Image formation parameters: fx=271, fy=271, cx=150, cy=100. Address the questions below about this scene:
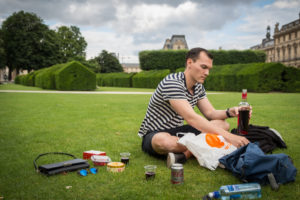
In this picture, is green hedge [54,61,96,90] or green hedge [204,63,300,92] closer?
green hedge [204,63,300,92]

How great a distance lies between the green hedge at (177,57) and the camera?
136 feet

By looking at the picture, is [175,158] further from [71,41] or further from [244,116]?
[71,41]

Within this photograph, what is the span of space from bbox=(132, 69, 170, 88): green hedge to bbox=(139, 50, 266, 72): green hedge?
22.7ft

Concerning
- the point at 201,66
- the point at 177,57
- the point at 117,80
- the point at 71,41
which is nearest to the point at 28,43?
the point at 71,41

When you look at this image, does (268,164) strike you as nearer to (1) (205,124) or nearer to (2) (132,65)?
(1) (205,124)

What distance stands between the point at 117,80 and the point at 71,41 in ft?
107

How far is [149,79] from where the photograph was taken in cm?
3312

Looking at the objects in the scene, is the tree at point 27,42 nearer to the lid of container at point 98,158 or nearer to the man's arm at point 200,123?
the lid of container at point 98,158

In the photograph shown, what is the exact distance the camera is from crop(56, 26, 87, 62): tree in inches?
2589

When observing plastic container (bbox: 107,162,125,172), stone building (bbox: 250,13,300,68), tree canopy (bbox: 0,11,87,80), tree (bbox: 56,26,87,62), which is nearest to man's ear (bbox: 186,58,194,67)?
plastic container (bbox: 107,162,125,172)

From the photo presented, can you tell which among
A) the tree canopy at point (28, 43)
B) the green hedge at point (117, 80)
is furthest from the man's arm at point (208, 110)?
the tree canopy at point (28, 43)

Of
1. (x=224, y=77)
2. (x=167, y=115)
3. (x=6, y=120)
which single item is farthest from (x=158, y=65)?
(x=167, y=115)

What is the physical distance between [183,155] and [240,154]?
705mm

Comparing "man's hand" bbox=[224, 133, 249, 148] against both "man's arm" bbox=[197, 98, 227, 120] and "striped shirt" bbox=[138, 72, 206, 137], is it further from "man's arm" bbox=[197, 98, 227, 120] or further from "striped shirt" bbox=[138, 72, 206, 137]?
"man's arm" bbox=[197, 98, 227, 120]
